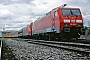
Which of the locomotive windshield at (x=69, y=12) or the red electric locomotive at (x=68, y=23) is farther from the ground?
the locomotive windshield at (x=69, y=12)

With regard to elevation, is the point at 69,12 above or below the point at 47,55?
above

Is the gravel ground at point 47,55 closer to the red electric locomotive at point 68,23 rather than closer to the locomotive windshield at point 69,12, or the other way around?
the red electric locomotive at point 68,23

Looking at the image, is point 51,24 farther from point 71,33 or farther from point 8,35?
point 8,35

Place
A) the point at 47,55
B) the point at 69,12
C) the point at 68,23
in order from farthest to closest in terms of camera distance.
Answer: the point at 69,12 < the point at 68,23 < the point at 47,55

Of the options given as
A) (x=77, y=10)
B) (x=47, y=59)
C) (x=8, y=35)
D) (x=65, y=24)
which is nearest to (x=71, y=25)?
(x=65, y=24)

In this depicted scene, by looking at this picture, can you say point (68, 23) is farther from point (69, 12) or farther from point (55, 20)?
point (55, 20)

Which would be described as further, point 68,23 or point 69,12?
point 69,12

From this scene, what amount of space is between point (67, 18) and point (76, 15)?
105 centimetres

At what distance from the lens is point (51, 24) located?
65.3 feet

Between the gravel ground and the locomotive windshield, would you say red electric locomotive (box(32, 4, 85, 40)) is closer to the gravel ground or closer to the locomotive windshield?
the locomotive windshield

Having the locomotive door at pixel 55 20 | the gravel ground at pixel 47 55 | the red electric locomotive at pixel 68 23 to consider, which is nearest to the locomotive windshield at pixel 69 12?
the red electric locomotive at pixel 68 23

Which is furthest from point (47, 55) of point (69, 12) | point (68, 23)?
point (69, 12)

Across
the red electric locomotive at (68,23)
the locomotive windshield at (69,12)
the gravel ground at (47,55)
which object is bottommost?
the gravel ground at (47,55)

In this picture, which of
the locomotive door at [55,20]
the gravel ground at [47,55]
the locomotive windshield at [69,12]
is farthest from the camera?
the locomotive door at [55,20]
